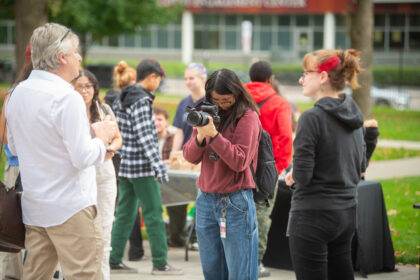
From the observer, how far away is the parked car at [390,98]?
93.0 feet

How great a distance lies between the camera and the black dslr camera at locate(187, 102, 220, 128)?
12.3ft

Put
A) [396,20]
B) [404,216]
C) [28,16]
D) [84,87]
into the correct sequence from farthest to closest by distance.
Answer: [396,20]
[28,16]
[404,216]
[84,87]

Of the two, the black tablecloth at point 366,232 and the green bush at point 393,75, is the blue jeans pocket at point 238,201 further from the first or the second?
the green bush at point 393,75

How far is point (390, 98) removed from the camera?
2902 centimetres

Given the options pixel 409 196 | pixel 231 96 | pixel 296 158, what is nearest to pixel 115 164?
pixel 231 96

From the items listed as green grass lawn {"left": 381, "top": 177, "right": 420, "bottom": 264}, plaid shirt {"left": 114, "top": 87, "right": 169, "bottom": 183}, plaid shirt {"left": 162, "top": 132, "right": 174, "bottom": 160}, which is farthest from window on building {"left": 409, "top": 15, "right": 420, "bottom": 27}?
plaid shirt {"left": 114, "top": 87, "right": 169, "bottom": 183}

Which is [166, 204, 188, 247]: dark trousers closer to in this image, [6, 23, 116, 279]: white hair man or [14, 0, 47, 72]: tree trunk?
[6, 23, 116, 279]: white hair man

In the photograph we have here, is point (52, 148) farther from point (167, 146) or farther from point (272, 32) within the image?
point (272, 32)

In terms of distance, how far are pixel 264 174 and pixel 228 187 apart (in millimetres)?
583

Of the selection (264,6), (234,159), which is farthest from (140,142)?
A: (264,6)

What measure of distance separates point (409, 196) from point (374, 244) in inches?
166

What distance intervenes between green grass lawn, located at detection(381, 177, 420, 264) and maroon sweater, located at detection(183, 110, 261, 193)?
3518mm

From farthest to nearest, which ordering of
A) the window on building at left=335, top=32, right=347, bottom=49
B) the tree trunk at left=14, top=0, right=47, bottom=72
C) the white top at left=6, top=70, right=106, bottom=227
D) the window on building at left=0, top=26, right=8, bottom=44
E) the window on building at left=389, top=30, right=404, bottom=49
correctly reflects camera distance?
the window on building at left=0, top=26, right=8, bottom=44 → the window on building at left=335, top=32, right=347, bottom=49 → the window on building at left=389, top=30, right=404, bottom=49 → the tree trunk at left=14, top=0, right=47, bottom=72 → the white top at left=6, top=70, right=106, bottom=227

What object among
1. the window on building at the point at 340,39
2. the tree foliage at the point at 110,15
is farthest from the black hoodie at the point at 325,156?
the window on building at the point at 340,39
